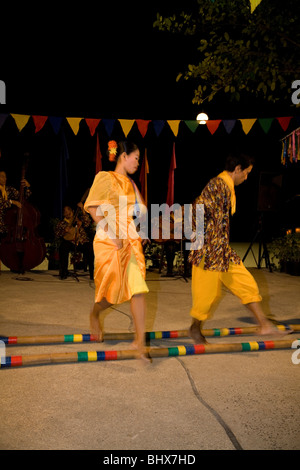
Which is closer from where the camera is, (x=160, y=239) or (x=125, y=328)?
(x=125, y=328)

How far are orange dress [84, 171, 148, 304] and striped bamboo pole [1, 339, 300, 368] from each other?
1.42 feet

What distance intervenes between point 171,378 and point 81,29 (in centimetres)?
832

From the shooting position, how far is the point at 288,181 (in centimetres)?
1644

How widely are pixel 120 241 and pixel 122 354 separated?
0.90 meters

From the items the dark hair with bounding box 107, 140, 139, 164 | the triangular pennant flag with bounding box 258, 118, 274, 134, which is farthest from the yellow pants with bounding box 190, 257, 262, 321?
the triangular pennant flag with bounding box 258, 118, 274, 134

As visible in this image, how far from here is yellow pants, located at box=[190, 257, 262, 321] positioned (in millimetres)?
3592

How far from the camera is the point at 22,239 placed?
8.08 m

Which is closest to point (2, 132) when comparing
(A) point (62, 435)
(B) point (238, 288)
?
(B) point (238, 288)

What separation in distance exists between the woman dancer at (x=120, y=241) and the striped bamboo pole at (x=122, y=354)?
155 mm

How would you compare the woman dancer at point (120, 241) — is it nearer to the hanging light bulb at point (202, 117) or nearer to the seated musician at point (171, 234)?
the seated musician at point (171, 234)

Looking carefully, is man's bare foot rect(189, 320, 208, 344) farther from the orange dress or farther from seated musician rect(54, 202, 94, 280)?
seated musician rect(54, 202, 94, 280)

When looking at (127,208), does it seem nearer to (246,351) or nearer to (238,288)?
(238,288)

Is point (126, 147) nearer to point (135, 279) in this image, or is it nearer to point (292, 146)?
point (135, 279)

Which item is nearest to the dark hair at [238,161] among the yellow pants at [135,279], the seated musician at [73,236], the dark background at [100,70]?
the yellow pants at [135,279]
